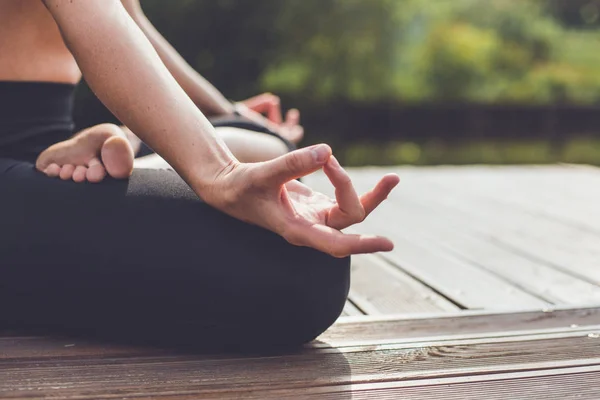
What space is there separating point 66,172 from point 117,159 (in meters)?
0.10

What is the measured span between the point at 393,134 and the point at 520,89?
3.34 meters

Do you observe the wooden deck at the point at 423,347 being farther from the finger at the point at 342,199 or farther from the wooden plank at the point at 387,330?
the finger at the point at 342,199

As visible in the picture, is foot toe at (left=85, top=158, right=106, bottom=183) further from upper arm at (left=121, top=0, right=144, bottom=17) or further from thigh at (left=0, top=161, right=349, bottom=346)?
upper arm at (left=121, top=0, right=144, bottom=17)

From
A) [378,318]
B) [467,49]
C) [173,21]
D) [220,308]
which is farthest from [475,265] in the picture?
[467,49]

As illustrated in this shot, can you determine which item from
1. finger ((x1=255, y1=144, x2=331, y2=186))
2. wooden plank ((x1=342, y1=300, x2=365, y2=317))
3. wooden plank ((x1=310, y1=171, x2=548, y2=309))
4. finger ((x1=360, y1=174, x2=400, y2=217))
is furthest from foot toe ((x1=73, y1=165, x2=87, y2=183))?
wooden plank ((x1=310, y1=171, x2=548, y2=309))

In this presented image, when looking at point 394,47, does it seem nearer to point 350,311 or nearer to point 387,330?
point 350,311

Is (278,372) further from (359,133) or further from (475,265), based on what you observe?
(359,133)

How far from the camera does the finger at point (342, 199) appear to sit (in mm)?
1190

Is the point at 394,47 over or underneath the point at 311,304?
underneath

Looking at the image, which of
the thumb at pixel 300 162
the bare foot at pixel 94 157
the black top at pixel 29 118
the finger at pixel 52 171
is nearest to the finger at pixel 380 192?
the thumb at pixel 300 162

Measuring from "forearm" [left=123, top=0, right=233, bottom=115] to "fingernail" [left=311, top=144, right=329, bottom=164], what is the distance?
109cm

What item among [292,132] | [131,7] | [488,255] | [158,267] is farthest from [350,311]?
[131,7]

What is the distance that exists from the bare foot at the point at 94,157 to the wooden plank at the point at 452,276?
0.83 meters

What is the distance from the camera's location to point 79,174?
4.67 feet
